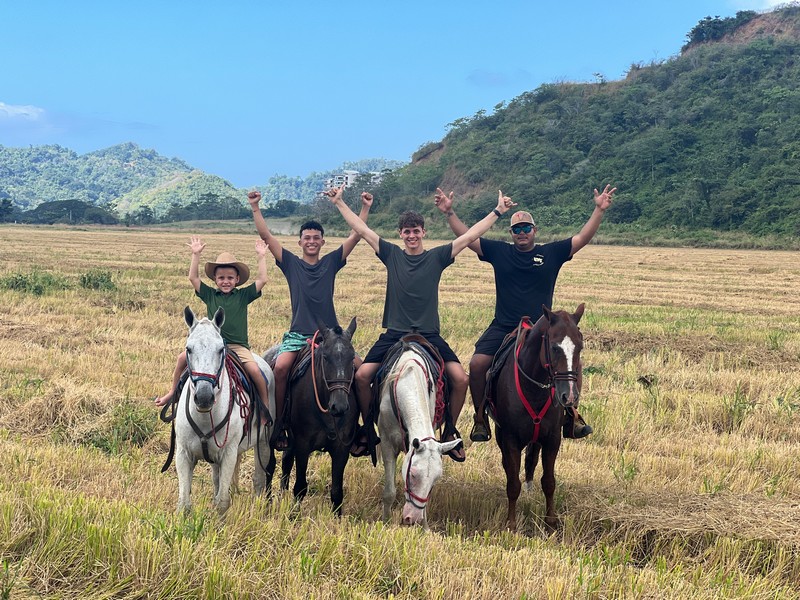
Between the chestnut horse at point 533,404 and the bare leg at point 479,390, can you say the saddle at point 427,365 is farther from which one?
the chestnut horse at point 533,404

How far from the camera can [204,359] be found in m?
5.36

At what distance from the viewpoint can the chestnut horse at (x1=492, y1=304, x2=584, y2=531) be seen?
5.99 m

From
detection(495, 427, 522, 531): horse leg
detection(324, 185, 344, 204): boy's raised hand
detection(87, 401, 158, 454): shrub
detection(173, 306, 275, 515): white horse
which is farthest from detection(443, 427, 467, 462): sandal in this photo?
detection(87, 401, 158, 454): shrub

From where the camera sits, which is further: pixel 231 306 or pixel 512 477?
pixel 231 306

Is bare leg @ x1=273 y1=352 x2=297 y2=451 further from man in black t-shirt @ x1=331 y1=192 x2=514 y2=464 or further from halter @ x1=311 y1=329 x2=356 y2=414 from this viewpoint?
man in black t-shirt @ x1=331 y1=192 x2=514 y2=464

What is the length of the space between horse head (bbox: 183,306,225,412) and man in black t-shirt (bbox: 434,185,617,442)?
2.89 meters

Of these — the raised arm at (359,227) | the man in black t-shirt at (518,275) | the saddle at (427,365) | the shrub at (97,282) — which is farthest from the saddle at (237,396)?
the shrub at (97,282)

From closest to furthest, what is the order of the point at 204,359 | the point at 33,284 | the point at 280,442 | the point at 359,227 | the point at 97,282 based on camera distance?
the point at 204,359 < the point at 280,442 < the point at 359,227 < the point at 33,284 < the point at 97,282

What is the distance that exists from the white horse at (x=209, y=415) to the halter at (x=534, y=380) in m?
2.71

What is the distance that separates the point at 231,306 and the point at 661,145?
9042 centimetres

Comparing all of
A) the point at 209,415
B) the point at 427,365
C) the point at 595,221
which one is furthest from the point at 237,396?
the point at 595,221

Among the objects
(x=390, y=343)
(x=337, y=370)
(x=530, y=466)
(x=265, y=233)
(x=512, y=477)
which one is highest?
(x=265, y=233)

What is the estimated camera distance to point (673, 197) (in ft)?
238

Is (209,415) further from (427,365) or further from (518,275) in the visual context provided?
(518,275)
